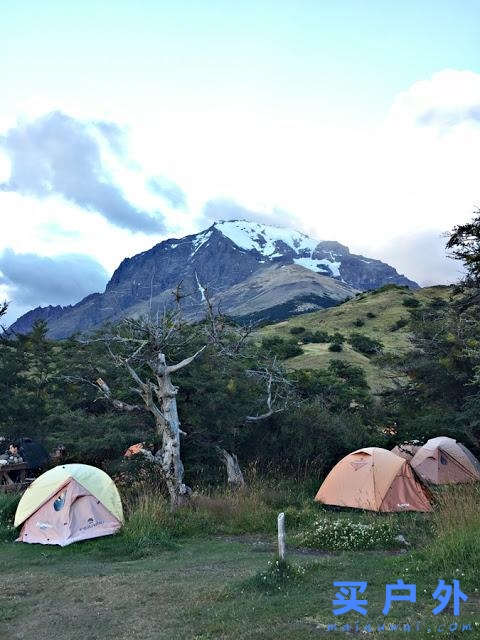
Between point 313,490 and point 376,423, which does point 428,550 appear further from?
point 376,423

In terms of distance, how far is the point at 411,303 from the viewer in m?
64.4

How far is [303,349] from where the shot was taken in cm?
4716

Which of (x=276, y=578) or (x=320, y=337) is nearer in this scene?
(x=276, y=578)

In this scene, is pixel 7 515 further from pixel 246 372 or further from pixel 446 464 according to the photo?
pixel 446 464

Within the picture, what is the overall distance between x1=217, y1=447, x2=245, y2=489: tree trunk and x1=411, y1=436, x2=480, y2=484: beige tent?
5949mm

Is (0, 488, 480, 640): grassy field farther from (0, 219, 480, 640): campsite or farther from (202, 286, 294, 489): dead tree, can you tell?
(202, 286, 294, 489): dead tree

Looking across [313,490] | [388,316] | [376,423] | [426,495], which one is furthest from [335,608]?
[388,316]

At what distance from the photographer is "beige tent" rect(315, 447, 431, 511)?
14.9 m

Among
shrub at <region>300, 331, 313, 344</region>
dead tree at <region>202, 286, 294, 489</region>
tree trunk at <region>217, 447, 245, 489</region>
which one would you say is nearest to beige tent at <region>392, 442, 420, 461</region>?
dead tree at <region>202, 286, 294, 489</region>

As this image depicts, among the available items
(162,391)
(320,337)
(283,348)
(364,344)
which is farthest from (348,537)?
(320,337)

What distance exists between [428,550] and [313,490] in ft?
28.7

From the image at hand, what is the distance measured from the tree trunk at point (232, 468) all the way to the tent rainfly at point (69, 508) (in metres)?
4.21

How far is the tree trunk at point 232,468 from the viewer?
1696 centimetres

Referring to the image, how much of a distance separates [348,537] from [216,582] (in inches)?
137
